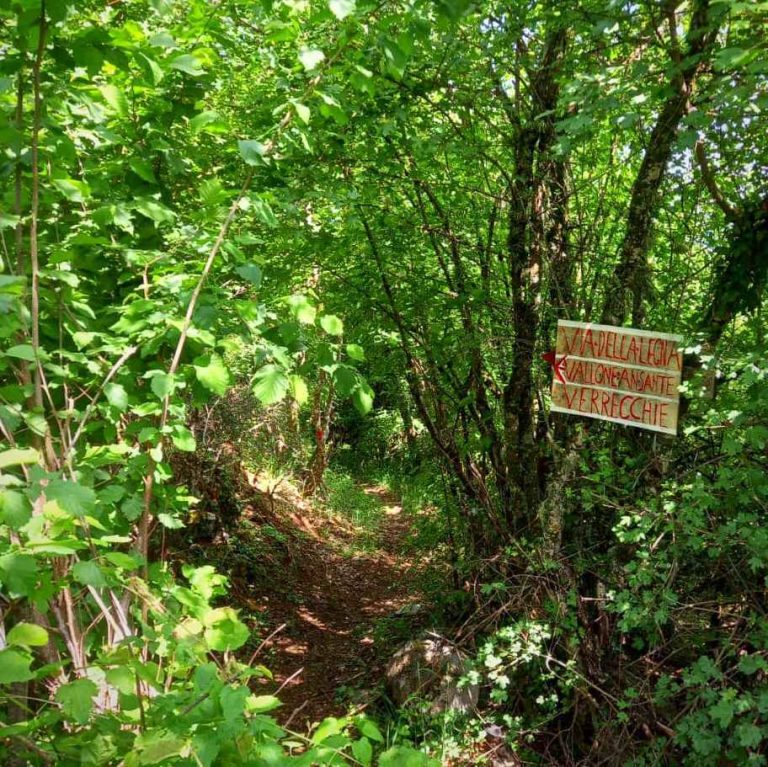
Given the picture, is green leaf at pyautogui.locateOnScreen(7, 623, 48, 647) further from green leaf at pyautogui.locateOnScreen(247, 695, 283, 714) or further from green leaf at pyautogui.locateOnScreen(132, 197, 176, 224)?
green leaf at pyautogui.locateOnScreen(132, 197, 176, 224)

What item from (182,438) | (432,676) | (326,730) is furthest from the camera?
(432,676)

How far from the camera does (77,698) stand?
1.30 m

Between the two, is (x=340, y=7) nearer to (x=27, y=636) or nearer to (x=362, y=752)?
(x=27, y=636)

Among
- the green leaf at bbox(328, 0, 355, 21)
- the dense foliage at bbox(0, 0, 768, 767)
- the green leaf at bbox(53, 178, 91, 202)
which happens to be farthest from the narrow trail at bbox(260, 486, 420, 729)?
the green leaf at bbox(328, 0, 355, 21)

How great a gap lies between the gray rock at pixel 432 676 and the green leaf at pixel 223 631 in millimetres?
2383

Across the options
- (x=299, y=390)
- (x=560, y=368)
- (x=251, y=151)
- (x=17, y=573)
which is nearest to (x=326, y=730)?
(x=17, y=573)

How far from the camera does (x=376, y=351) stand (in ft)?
15.9

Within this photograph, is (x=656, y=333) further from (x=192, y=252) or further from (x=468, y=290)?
(x=192, y=252)

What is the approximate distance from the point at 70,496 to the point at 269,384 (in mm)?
593

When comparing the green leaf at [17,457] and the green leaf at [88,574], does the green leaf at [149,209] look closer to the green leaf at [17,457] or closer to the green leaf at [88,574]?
the green leaf at [17,457]

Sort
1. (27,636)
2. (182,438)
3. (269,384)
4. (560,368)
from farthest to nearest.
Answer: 1. (560,368)
2. (182,438)
3. (269,384)
4. (27,636)

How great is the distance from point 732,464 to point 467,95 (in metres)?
2.57

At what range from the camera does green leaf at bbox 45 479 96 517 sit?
121cm

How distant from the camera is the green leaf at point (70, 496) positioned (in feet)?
3.96
